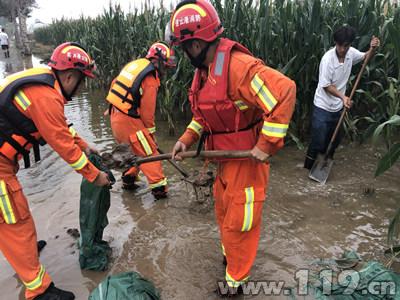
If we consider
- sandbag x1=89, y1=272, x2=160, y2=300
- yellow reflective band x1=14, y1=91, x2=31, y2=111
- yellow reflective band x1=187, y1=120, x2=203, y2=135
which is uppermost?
yellow reflective band x1=14, y1=91, x2=31, y2=111

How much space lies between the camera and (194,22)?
2.20 metres

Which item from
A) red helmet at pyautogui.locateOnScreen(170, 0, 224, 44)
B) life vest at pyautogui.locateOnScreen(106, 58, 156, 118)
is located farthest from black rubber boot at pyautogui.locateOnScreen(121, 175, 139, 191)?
red helmet at pyautogui.locateOnScreen(170, 0, 224, 44)

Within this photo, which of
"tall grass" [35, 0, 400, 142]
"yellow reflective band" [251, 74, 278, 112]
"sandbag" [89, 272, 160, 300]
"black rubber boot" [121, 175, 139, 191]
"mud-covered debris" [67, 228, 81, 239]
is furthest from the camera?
"tall grass" [35, 0, 400, 142]

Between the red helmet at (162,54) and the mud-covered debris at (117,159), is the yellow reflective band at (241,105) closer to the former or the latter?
the mud-covered debris at (117,159)

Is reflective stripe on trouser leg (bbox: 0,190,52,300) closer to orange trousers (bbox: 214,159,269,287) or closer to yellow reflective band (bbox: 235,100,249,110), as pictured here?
orange trousers (bbox: 214,159,269,287)

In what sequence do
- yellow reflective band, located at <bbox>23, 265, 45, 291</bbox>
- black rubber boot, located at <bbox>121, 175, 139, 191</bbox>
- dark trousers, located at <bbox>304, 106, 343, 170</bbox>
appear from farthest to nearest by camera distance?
black rubber boot, located at <bbox>121, 175, 139, 191</bbox>, dark trousers, located at <bbox>304, 106, 343, 170</bbox>, yellow reflective band, located at <bbox>23, 265, 45, 291</bbox>

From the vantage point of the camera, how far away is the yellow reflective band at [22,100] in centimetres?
240

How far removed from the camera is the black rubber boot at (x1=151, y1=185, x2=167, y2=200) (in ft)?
14.2

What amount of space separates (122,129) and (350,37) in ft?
9.81

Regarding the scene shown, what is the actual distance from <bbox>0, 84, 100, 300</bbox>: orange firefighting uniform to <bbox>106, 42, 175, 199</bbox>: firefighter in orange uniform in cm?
147

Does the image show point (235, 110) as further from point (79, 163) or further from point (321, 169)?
point (321, 169)

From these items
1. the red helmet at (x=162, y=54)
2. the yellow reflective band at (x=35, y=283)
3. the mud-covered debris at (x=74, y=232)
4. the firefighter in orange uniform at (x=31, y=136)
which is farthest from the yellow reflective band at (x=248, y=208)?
the red helmet at (x=162, y=54)

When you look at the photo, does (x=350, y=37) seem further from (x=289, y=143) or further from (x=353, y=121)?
(x=289, y=143)

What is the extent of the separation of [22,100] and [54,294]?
1.53 m
